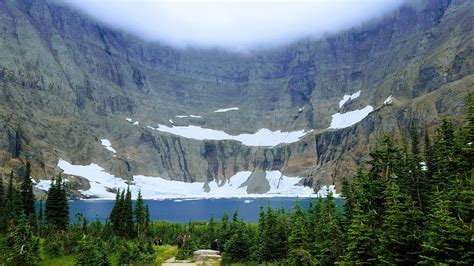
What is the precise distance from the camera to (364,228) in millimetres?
19047

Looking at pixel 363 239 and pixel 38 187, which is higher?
pixel 38 187

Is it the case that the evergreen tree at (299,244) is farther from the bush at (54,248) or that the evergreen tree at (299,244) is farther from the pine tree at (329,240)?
the bush at (54,248)

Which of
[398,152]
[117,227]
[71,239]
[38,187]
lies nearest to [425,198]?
[398,152]

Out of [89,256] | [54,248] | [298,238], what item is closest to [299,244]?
[298,238]

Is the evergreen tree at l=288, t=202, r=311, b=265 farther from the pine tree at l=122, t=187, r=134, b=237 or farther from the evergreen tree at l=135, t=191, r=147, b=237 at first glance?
the pine tree at l=122, t=187, r=134, b=237

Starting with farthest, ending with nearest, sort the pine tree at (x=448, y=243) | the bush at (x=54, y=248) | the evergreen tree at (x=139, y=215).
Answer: the evergreen tree at (x=139, y=215) → the bush at (x=54, y=248) → the pine tree at (x=448, y=243)

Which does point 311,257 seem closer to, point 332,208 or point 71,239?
point 332,208

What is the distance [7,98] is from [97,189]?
53244mm

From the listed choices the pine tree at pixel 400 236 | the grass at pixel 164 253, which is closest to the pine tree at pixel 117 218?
the grass at pixel 164 253

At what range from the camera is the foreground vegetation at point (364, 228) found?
56.2ft

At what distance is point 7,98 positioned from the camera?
19125 centimetres

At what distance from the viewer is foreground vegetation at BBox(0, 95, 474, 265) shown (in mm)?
17125

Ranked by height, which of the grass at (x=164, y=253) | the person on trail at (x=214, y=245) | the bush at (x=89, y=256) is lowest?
the grass at (x=164, y=253)

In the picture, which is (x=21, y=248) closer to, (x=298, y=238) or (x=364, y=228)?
(x=298, y=238)
